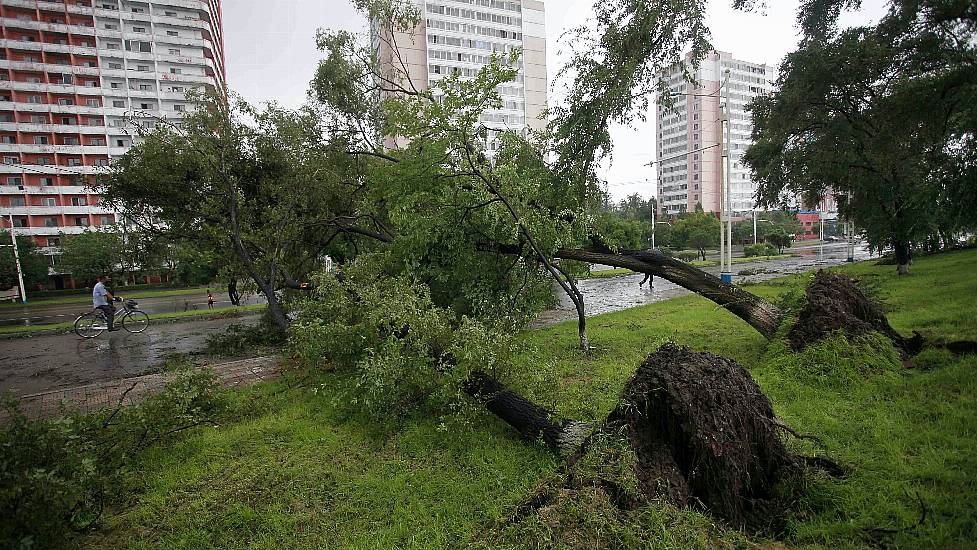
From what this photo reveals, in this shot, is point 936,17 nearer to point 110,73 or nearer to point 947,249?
point 947,249

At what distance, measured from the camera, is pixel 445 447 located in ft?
15.4

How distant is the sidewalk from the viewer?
6371 millimetres

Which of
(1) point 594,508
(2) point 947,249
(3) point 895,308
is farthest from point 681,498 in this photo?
(2) point 947,249

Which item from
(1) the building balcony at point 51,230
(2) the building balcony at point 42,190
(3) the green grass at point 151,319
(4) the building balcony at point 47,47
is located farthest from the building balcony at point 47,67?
(3) the green grass at point 151,319

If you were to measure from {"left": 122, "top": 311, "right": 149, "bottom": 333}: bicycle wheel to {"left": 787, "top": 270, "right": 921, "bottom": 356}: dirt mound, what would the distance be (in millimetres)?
17337

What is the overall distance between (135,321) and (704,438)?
17.3m

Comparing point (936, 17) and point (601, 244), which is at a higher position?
point (936, 17)

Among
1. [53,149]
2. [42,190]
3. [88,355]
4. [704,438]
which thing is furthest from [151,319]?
[53,149]

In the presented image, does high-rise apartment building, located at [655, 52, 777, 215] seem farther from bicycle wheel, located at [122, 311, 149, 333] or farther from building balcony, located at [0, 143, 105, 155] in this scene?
building balcony, located at [0, 143, 105, 155]

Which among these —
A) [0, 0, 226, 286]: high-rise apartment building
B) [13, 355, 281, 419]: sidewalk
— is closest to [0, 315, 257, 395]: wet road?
[13, 355, 281, 419]: sidewalk

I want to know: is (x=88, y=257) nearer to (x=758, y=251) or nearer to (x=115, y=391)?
(x=115, y=391)

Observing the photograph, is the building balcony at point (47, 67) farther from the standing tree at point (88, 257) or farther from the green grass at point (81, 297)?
the green grass at point (81, 297)

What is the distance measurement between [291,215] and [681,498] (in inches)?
377

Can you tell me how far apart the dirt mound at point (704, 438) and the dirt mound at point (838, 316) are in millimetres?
3278
